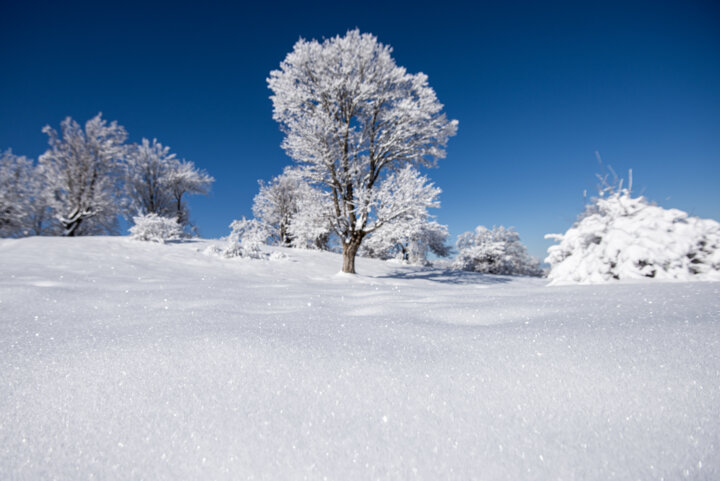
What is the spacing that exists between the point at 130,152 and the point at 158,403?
71.0 ft

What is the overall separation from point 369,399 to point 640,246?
18.5ft

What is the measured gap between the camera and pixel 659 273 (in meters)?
4.26

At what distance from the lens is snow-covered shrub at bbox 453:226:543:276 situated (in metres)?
21.2

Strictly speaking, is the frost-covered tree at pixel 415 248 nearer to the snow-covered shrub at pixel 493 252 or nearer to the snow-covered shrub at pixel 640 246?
the snow-covered shrub at pixel 493 252

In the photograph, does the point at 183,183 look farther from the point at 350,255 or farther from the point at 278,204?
the point at 350,255

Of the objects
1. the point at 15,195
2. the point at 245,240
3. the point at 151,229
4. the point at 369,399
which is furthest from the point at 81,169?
the point at 369,399

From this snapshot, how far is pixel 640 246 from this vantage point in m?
4.37

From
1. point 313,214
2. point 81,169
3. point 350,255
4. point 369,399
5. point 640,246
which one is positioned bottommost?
point 369,399

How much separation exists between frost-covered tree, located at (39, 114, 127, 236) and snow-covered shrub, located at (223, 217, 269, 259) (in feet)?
38.1

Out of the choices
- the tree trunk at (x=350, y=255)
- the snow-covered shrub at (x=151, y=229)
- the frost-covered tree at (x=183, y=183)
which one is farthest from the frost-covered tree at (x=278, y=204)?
the tree trunk at (x=350, y=255)

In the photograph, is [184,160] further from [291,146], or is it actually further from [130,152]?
[291,146]

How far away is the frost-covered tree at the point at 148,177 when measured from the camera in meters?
18.4

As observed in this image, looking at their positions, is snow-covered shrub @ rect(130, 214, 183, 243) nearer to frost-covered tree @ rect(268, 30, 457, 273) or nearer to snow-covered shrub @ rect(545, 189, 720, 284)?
frost-covered tree @ rect(268, 30, 457, 273)

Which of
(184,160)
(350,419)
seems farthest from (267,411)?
(184,160)
